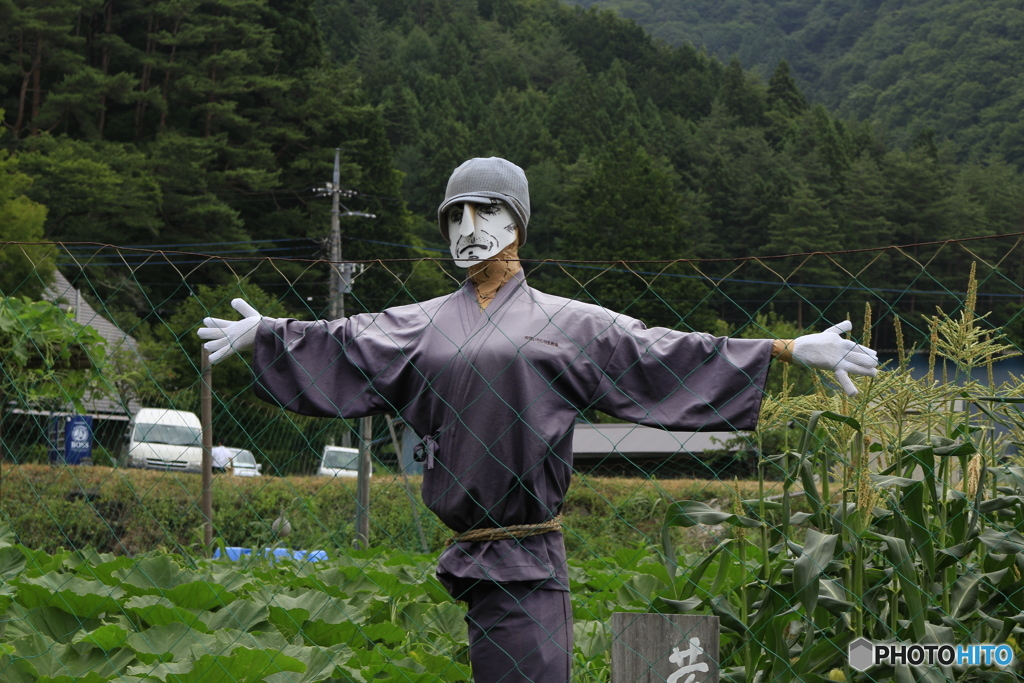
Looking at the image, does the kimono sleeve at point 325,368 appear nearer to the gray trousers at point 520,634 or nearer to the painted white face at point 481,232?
the painted white face at point 481,232

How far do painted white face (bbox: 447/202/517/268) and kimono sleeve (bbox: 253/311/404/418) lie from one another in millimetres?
258

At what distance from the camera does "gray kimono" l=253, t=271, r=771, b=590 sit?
207cm

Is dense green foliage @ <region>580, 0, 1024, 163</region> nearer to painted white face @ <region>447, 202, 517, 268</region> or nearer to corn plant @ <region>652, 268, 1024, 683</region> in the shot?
corn plant @ <region>652, 268, 1024, 683</region>

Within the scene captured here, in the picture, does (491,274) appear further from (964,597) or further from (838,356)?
(964,597)

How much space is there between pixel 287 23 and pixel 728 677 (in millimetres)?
29893

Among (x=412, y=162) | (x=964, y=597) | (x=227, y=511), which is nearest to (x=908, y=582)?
(x=964, y=597)

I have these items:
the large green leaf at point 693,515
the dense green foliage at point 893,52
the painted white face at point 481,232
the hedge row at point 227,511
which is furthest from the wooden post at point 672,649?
the dense green foliage at point 893,52

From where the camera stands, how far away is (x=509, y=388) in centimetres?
214

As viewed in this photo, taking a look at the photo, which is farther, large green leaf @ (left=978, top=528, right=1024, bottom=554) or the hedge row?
the hedge row

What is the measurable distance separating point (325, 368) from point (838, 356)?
1.12 metres

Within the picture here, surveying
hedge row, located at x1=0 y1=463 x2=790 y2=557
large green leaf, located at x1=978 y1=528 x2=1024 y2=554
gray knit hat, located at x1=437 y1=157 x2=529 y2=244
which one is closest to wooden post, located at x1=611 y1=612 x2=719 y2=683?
large green leaf, located at x1=978 y1=528 x2=1024 y2=554

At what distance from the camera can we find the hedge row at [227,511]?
6.36 meters

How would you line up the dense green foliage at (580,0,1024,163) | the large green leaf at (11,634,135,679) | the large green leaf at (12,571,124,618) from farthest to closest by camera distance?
the dense green foliage at (580,0,1024,163), the large green leaf at (12,571,124,618), the large green leaf at (11,634,135,679)

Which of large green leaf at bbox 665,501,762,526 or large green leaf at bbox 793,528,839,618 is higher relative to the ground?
large green leaf at bbox 665,501,762,526
